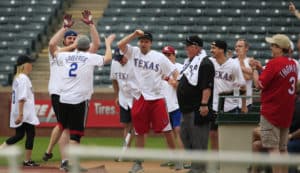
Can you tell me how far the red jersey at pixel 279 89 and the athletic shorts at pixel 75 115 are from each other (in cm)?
294

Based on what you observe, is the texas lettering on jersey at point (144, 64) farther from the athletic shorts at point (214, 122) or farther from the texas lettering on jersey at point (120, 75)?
the texas lettering on jersey at point (120, 75)

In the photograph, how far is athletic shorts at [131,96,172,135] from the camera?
11.3 metres

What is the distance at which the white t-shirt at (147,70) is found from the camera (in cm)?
1133

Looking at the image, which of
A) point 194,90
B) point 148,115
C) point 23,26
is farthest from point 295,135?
point 23,26

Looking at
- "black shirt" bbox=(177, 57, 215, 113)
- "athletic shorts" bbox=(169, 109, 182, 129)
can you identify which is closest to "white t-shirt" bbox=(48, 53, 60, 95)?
"black shirt" bbox=(177, 57, 215, 113)

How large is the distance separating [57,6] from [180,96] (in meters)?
14.6

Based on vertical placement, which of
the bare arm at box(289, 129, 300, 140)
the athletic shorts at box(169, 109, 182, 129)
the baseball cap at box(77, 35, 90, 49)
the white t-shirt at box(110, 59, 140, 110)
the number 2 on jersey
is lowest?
the athletic shorts at box(169, 109, 182, 129)

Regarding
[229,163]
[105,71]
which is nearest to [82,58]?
[229,163]

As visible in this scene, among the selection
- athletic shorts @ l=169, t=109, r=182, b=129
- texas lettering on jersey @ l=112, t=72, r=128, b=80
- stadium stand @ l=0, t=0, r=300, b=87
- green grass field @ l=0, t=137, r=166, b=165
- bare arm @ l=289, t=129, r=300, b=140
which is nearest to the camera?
bare arm @ l=289, t=129, r=300, b=140

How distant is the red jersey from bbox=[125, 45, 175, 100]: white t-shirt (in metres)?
2.37

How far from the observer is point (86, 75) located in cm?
1134

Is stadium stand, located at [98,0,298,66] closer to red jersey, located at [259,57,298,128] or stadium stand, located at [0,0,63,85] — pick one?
stadium stand, located at [0,0,63,85]

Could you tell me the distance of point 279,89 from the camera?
30.3 ft

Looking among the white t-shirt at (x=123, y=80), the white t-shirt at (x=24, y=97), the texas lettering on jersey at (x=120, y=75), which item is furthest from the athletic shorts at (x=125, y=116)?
the white t-shirt at (x=24, y=97)
